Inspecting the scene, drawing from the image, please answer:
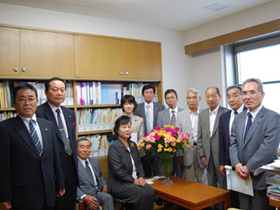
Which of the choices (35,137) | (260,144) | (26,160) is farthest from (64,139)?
(260,144)

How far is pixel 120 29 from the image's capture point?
14.0ft

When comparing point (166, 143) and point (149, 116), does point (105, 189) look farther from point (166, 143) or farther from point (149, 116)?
point (149, 116)

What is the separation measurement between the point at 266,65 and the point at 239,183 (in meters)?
2.72

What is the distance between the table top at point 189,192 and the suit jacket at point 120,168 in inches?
12.3

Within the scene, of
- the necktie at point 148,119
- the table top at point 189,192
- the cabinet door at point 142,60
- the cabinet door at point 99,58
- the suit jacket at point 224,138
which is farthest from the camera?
the cabinet door at point 142,60

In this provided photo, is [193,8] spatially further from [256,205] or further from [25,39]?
[256,205]

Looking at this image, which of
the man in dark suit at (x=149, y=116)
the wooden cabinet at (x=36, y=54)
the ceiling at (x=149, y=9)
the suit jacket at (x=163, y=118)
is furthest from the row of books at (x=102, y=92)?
the ceiling at (x=149, y=9)

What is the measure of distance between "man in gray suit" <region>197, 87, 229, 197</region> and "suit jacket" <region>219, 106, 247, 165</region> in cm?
12

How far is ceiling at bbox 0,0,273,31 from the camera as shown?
11.4 feet

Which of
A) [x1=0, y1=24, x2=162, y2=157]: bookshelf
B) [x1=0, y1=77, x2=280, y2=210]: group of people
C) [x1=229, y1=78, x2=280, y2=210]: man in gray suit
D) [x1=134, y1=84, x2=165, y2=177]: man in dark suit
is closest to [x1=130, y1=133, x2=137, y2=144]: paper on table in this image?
[x1=0, y1=77, x2=280, y2=210]: group of people

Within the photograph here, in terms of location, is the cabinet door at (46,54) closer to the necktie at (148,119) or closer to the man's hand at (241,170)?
the necktie at (148,119)

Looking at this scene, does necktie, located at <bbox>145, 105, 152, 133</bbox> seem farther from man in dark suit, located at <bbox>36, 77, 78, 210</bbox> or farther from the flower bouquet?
man in dark suit, located at <bbox>36, 77, 78, 210</bbox>

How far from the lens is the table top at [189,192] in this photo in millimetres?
2391

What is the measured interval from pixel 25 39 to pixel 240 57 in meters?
3.79
